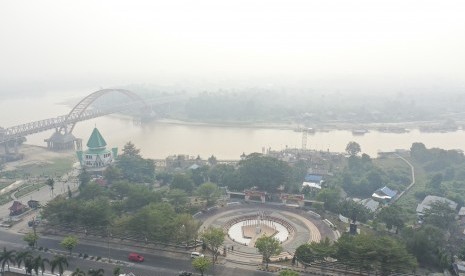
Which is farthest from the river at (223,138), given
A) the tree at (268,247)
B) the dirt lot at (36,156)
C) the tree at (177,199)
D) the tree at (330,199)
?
the tree at (268,247)

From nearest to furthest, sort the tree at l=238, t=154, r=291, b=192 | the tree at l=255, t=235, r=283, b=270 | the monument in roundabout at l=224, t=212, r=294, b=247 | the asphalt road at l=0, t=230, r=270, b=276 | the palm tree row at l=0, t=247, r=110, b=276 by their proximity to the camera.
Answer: the palm tree row at l=0, t=247, r=110, b=276 < the tree at l=255, t=235, r=283, b=270 < the asphalt road at l=0, t=230, r=270, b=276 < the monument in roundabout at l=224, t=212, r=294, b=247 < the tree at l=238, t=154, r=291, b=192

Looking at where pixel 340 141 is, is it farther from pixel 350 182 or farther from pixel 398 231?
pixel 398 231

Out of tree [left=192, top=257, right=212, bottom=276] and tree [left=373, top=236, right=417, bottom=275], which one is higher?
tree [left=373, top=236, right=417, bottom=275]

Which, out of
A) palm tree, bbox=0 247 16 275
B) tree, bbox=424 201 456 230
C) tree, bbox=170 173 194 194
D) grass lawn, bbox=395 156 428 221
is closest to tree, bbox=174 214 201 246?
palm tree, bbox=0 247 16 275

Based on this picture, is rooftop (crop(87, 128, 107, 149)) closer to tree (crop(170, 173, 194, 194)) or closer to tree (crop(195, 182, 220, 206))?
tree (crop(170, 173, 194, 194))

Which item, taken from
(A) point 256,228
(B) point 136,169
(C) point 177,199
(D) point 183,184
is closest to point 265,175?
(A) point 256,228

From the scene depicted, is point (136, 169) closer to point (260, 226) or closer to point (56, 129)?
point (260, 226)

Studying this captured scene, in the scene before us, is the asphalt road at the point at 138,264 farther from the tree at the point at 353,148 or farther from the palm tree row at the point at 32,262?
the tree at the point at 353,148
